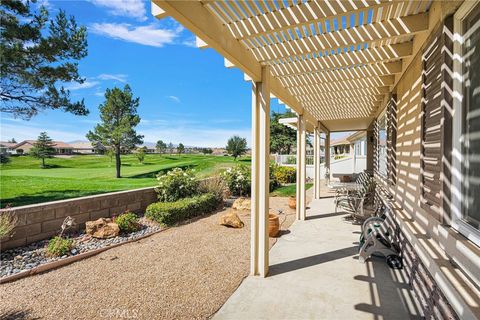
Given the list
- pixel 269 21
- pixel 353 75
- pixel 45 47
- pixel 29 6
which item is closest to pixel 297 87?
pixel 353 75

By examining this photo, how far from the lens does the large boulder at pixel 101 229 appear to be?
195 inches

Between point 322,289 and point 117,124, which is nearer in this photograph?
point 322,289

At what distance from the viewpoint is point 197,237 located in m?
5.19

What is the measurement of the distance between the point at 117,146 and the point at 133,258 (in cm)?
1884

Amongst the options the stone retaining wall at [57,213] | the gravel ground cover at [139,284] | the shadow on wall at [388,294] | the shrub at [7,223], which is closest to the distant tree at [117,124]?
the stone retaining wall at [57,213]

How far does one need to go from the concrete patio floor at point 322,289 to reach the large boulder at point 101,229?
3.04 metres

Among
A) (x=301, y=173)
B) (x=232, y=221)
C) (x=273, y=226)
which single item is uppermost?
(x=301, y=173)

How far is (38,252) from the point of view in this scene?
163 inches

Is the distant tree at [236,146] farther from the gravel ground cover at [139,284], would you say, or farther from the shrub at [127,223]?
the gravel ground cover at [139,284]

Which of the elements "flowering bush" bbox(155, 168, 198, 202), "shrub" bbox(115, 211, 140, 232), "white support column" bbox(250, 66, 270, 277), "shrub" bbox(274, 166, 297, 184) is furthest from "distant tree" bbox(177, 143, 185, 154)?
"white support column" bbox(250, 66, 270, 277)

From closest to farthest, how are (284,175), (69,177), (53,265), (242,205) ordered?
(53,265)
(242,205)
(284,175)
(69,177)

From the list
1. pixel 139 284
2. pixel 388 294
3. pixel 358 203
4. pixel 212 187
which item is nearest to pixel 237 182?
pixel 212 187

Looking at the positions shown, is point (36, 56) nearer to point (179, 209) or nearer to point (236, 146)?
point (179, 209)

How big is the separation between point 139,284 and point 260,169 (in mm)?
2073
